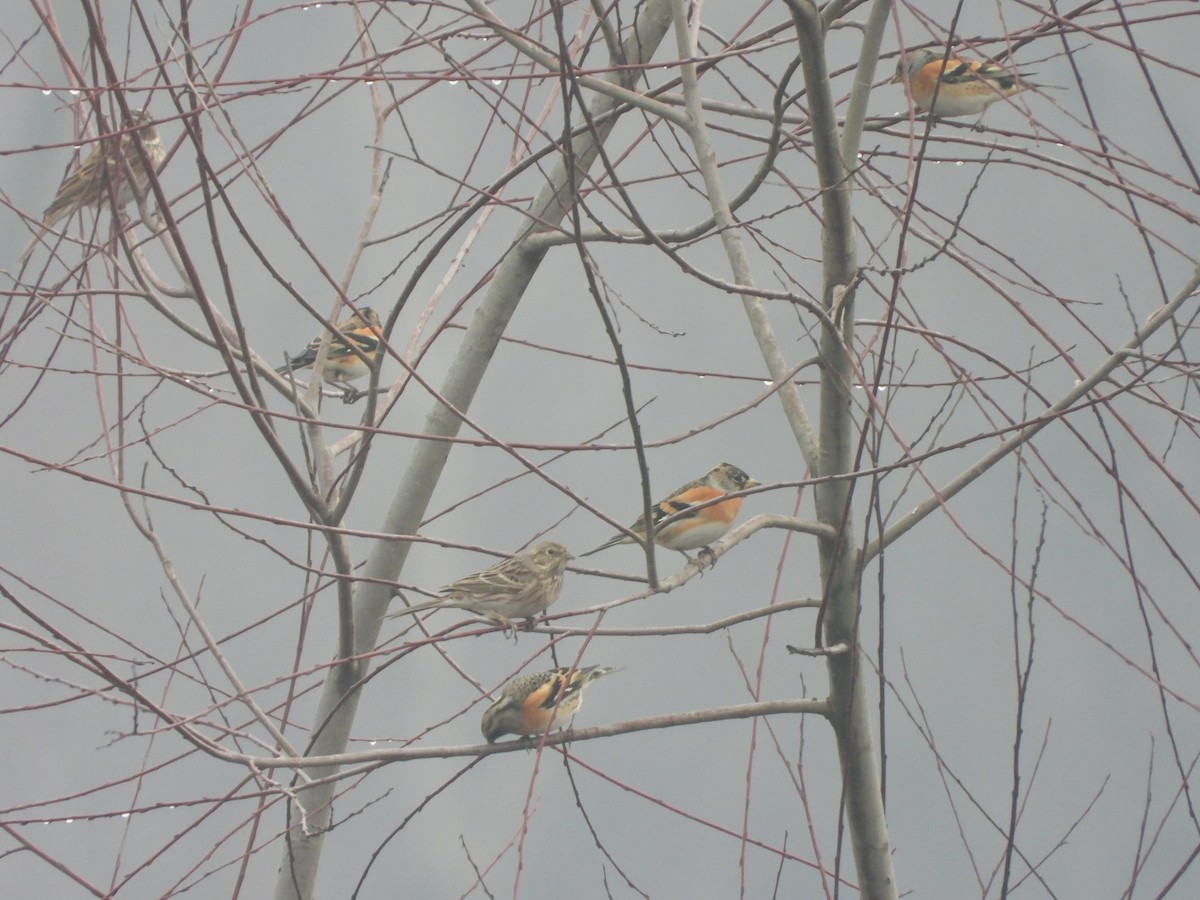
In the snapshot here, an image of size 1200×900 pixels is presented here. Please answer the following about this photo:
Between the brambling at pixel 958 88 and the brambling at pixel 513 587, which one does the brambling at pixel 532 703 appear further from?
the brambling at pixel 958 88

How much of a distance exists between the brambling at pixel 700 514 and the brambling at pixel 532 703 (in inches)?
15.3

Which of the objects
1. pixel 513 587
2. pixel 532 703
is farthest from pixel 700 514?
pixel 532 703

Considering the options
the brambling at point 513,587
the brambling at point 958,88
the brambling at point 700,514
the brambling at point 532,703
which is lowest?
the brambling at point 532,703

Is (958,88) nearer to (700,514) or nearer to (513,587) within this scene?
(700,514)

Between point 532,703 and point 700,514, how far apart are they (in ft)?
2.93

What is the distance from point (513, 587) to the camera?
3.01m

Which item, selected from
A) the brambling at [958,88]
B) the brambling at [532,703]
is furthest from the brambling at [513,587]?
the brambling at [958,88]

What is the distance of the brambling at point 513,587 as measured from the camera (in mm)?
2977

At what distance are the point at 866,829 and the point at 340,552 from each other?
1.17 meters

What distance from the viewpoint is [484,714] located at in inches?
119

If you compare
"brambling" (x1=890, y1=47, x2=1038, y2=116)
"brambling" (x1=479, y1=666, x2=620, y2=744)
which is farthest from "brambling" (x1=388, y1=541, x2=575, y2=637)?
"brambling" (x1=890, y1=47, x2=1038, y2=116)

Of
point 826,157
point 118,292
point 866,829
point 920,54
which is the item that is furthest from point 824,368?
point 920,54

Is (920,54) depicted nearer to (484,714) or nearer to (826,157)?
(826,157)

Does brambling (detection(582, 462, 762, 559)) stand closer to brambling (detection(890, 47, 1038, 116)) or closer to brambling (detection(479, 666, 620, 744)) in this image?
brambling (detection(479, 666, 620, 744))
